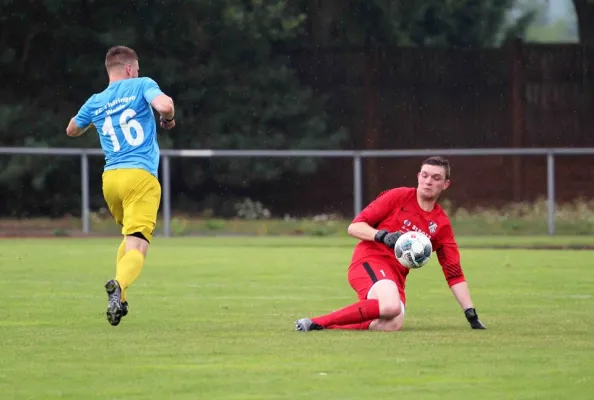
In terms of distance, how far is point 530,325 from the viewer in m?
11.6

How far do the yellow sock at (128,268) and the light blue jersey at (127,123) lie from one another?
726mm

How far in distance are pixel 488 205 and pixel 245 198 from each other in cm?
496

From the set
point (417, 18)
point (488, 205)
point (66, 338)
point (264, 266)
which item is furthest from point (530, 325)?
point (417, 18)

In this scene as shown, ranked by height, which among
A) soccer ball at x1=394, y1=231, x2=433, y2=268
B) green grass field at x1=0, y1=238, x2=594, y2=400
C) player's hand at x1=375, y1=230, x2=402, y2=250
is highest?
player's hand at x1=375, y1=230, x2=402, y2=250

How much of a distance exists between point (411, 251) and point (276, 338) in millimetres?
1147

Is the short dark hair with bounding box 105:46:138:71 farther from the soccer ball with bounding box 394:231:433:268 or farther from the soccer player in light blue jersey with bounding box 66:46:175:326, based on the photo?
the soccer ball with bounding box 394:231:433:268

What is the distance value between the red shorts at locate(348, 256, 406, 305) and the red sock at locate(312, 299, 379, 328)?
0.24 meters

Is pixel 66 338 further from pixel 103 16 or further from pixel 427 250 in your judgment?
pixel 103 16

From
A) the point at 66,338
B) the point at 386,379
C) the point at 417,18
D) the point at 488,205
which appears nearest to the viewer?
the point at 386,379

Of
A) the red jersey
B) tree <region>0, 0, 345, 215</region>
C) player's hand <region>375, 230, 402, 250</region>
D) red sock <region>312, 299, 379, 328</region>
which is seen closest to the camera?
player's hand <region>375, 230, 402, 250</region>

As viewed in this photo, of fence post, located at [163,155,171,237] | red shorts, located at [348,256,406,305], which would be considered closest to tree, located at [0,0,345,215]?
fence post, located at [163,155,171,237]

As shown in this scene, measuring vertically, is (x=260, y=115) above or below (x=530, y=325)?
above

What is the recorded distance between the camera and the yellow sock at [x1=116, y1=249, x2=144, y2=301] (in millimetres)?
11352

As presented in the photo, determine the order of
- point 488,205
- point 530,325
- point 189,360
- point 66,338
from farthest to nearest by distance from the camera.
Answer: point 488,205 → point 530,325 → point 66,338 → point 189,360
